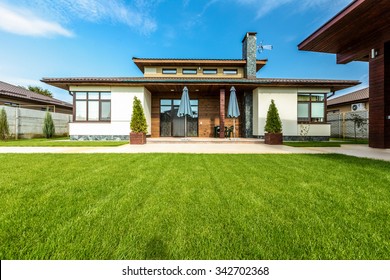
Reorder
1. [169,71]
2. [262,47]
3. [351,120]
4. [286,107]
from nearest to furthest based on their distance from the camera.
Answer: [286,107] < [351,120] < [169,71] < [262,47]

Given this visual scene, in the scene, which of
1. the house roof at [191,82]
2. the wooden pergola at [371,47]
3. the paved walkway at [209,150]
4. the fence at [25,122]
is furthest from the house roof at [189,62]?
the paved walkway at [209,150]

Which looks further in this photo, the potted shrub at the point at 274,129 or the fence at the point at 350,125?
the fence at the point at 350,125

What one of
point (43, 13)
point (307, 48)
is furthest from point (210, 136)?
point (43, 13)

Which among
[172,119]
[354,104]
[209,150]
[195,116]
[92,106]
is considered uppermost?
[354,104]

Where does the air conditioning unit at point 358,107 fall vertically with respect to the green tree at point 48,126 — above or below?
above

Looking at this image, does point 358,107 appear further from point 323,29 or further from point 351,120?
point 323,29

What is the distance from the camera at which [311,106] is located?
13414 millimetres

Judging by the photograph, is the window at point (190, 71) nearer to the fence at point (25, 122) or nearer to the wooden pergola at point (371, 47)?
the wooden pergola at point (371, 47)

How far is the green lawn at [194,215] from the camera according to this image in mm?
1475

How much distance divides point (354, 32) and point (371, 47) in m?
1.92

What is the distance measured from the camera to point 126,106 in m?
13.1

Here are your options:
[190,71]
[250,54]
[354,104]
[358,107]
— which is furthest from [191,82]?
[354,104]

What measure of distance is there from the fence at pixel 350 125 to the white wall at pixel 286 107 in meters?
2.93
